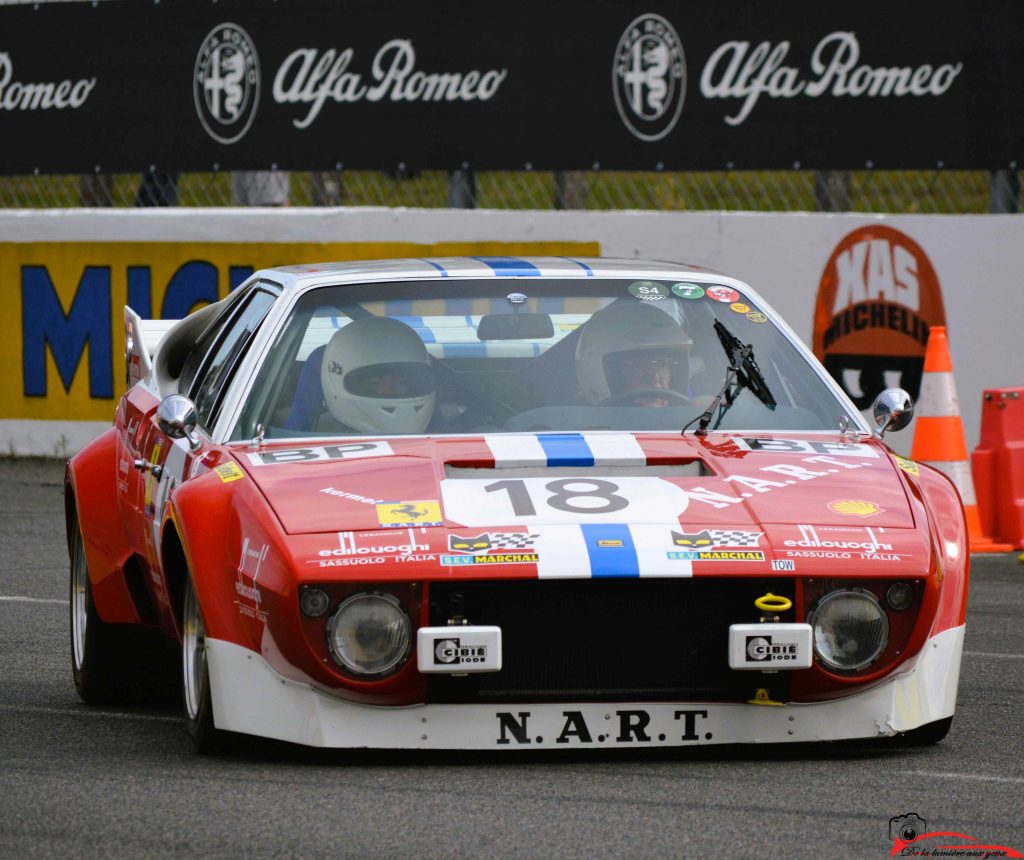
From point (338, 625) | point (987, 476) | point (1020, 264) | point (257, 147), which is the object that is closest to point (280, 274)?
point (338, 625)

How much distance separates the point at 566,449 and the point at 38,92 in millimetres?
11115

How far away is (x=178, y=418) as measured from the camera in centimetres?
593

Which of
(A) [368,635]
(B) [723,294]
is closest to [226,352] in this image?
(B) [723,294]

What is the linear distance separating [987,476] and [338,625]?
601cm

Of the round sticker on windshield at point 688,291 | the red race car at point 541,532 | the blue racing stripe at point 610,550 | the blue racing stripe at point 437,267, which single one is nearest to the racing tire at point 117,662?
the red race car at point 541,532

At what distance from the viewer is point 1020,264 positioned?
11836 mm

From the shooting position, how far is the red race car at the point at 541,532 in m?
5.09

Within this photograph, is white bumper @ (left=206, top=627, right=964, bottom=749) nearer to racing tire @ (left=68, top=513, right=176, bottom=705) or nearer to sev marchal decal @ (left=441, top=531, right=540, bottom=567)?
sev marchal decal @ (left=441, top=531, right=540, bottom=567)

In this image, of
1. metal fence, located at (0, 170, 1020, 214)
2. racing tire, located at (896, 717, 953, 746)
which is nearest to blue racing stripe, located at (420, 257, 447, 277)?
racing tire, located at (896, 717, 953, 746)

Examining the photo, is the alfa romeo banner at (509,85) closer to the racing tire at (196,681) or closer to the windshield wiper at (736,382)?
the windshield wiper at (736,382)

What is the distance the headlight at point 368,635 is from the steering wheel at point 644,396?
132 centimetres

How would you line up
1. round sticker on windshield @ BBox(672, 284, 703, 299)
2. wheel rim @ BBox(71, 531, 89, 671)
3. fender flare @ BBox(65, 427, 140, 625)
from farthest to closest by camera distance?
wheel rim @ BBox(71, 531, 89, 671)
fender flare @ BBox(65, 427, 140, 625)
round sticker on windshield @ BBox(672, 284, 703, 299)

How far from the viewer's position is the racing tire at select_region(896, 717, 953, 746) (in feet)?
18.0

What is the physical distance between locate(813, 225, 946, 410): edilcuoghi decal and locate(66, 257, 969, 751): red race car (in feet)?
18.7
